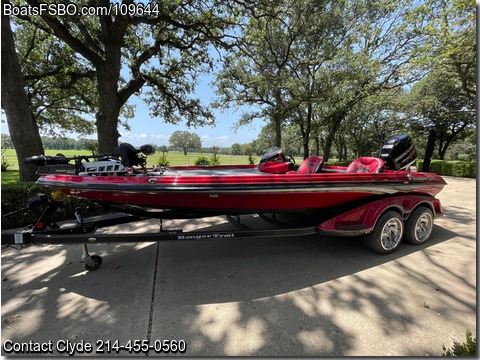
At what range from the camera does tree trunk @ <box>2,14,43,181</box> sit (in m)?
4.77

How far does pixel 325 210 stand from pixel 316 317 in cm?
165

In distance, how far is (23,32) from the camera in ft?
33.0

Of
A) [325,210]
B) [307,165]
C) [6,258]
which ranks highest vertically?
[307,165]

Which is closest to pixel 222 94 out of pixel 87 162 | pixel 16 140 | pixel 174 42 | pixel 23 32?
pixel 174 42

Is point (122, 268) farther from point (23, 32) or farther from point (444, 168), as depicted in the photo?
point (444, 168)

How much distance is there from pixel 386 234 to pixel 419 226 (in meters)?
0.81

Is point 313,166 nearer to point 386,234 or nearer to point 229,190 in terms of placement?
point 386,234

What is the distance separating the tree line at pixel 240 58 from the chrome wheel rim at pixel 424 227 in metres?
5.28

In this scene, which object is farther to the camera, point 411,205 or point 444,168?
point 444,168

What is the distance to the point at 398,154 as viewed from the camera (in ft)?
12.9

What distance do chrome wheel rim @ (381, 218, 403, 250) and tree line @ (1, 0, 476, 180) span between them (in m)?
5.71

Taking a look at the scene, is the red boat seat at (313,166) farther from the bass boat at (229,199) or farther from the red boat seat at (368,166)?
the red boat seat at (368,166)

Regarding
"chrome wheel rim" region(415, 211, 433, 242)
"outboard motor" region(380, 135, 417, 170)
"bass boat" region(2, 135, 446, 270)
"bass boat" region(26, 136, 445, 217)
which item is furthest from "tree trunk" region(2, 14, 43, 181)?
"chrome wheel rim" region(415, 211, 433, 242)

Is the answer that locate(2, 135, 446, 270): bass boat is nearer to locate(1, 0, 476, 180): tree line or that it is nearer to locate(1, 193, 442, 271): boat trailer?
locate(1, 193, 442, 271): boat trailer
